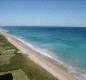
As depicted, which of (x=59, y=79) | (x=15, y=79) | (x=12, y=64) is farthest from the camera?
(x=12, y=64)

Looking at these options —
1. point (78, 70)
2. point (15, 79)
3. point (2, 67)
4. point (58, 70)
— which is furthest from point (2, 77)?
point (78, 70)

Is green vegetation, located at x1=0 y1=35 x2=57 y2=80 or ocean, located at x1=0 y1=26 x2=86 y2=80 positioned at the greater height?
green vegetation, located at x1=0 y1=35 x2=57 y2=80

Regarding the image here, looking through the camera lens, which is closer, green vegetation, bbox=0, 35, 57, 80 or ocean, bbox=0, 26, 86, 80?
green vegetation, bbox=0, 35, 57, 80

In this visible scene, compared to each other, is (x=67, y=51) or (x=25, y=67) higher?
(x=25, y=67)

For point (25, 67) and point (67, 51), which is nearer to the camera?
point (25, 67)

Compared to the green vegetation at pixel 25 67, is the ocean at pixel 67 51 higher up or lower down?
lower down

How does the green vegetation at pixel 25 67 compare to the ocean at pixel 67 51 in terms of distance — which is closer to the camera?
the green vegetation at pixel 25 67

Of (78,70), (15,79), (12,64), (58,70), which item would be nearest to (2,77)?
(15,79)

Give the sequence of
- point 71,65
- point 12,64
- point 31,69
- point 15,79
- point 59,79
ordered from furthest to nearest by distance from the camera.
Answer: point 71,65 < point 12,64 < point 31,69 < point 59,79 < point 15,79

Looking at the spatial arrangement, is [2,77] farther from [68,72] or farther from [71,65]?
[71,65]

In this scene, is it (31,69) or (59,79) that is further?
(31,69)
